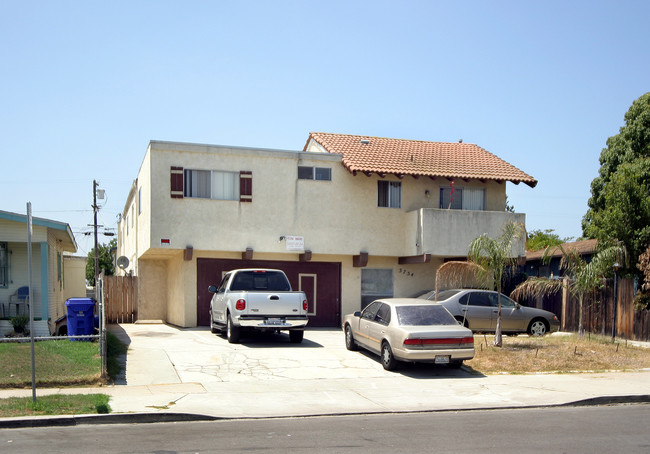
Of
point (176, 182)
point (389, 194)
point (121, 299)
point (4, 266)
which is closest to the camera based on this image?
point (4, 266)

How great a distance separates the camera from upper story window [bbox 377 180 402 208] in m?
23.8

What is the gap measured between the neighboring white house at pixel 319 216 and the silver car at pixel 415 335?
7.72 m

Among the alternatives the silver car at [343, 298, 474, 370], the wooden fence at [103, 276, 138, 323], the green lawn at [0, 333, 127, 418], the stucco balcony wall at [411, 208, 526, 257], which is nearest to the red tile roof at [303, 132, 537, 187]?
the stucco balcony wall at [411, 208, 526, 257]

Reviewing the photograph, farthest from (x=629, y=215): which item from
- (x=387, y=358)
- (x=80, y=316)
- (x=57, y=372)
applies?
(x=57, y=372)

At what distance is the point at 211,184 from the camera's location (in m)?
22.1

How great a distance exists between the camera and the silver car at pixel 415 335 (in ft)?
44.1

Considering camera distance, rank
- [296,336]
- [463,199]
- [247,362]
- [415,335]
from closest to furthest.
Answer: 1. [415,335]
2. [247,362]
3. [296,336]
4. [463,199]

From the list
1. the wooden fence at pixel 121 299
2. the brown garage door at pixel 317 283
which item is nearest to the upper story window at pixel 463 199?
the brown garage door at pixel 317 283

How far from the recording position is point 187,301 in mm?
22359

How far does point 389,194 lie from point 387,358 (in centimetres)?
1050

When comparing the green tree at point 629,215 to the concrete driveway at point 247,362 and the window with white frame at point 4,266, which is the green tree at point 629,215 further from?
the window with white frame at point 4,266

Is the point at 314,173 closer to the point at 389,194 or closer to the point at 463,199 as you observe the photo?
the point at 389,194

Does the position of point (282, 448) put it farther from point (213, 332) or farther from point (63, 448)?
point (213, 332)

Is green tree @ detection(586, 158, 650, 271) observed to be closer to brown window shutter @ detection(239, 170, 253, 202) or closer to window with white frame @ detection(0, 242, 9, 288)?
brown window shutter @ detection(239, 170, 253, 202)
